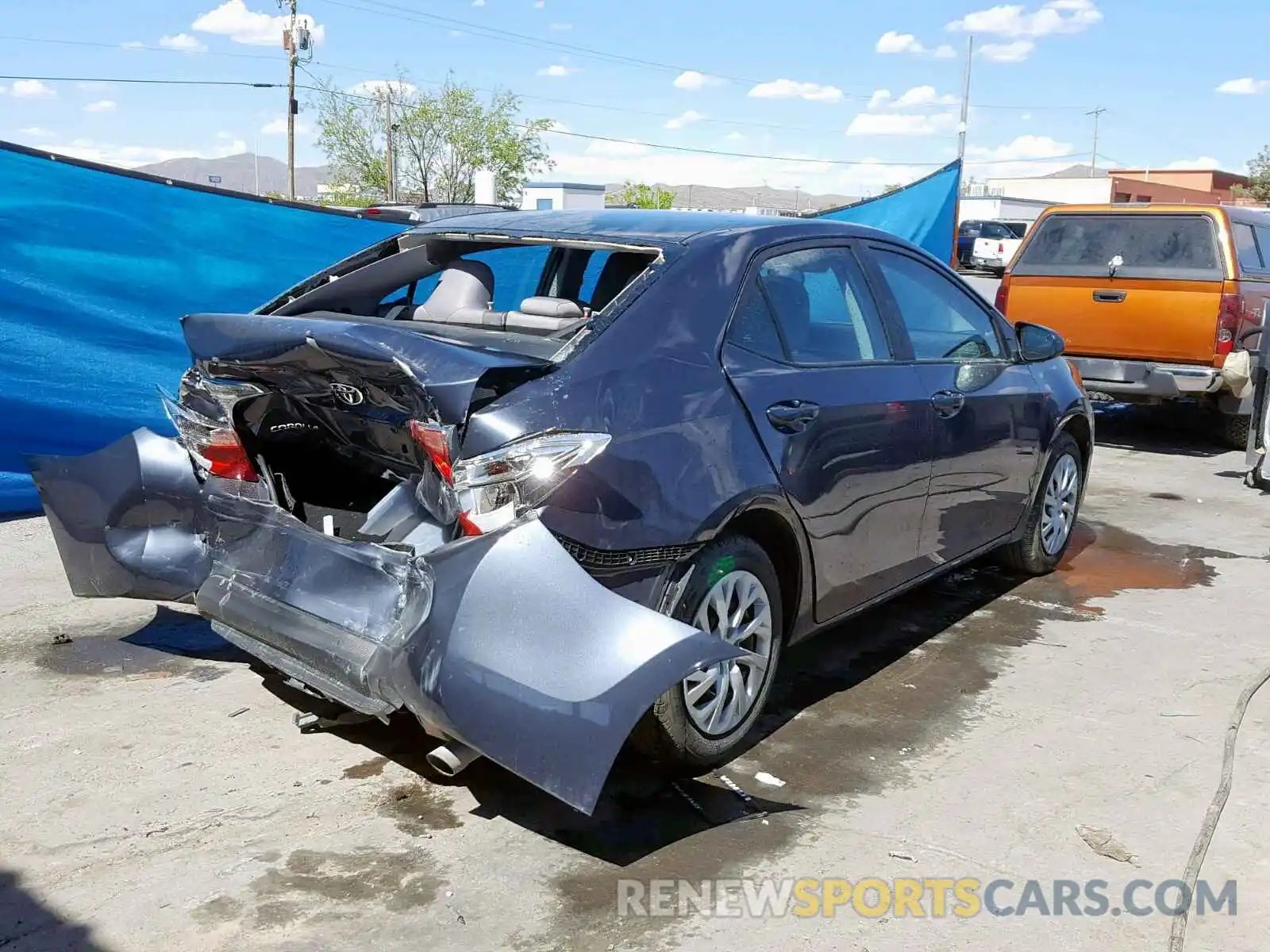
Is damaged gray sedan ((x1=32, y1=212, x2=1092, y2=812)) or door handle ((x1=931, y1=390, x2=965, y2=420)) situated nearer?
damaged gray sedan ((x1=32, y1=212, x2=1092, y2=812))

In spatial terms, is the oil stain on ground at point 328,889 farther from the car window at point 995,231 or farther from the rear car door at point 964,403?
the car window at point 995,231

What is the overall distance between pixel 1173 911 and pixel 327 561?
254 cm

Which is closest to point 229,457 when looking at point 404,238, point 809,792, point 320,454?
point 320,454

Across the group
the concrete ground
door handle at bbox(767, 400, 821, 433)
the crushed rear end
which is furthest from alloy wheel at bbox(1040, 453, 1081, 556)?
the crushed rear end

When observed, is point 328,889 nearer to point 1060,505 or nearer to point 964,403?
point 964,403

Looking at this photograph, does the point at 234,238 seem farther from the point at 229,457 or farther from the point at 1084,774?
the point at 1084,774

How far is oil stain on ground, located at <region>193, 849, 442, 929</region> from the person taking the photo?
297 centimetres

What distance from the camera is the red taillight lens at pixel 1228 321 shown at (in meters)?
9.44

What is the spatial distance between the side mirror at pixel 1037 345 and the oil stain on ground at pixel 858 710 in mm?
1211

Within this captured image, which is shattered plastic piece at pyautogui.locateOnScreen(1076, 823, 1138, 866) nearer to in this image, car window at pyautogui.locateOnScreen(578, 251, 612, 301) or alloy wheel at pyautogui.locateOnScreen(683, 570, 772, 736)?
alloy wheel at pyautogui.locateOnScreen(683, 570, 772, 736)

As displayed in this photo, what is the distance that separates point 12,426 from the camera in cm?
657

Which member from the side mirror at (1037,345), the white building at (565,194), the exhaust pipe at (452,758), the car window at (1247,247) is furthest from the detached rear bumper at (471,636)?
the white building at (565,194)

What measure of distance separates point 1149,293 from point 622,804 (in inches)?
313

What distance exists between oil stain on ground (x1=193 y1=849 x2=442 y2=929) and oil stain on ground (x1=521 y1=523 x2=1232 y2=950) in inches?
14.8
